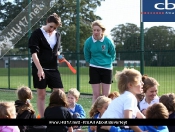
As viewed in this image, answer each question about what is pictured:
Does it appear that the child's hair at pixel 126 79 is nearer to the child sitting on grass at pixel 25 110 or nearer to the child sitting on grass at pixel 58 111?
the child sitting on grass at pixel 58 111

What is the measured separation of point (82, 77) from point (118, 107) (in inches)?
404

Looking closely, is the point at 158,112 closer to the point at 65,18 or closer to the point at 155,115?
the point at 155,115

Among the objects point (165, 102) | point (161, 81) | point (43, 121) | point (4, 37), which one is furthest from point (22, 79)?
point (43, 121)

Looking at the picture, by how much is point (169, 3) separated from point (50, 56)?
551 centimetres

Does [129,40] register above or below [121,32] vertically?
below

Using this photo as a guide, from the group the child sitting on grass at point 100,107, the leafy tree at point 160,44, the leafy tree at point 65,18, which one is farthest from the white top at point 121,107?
the leafy tree at point 65,18

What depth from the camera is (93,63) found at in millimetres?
6492

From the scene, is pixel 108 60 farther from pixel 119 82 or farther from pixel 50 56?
pixel 119 82

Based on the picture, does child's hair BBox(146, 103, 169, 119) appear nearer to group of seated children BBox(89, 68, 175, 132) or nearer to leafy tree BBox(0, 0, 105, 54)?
group of seated children BBox(89, 68, 175, 132)

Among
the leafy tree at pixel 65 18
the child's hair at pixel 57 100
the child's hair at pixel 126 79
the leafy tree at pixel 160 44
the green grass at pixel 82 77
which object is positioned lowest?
the green grass at pixel 82 77

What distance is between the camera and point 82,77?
13648 mm

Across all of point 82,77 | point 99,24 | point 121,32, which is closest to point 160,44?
point 121,32

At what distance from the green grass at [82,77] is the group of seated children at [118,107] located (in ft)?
18.1

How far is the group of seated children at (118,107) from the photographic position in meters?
3.37
